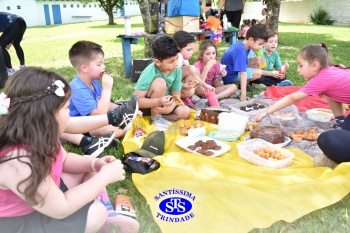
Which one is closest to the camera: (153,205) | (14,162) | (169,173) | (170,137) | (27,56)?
(14,162)

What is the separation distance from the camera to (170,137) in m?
2.95

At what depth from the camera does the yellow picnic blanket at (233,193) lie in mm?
1873

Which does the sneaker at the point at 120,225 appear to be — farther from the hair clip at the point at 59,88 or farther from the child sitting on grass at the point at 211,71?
the child sitting on grass at the point at 211,71

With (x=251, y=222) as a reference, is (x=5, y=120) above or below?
above

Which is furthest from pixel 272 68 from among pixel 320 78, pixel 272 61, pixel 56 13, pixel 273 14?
pixel 56 13

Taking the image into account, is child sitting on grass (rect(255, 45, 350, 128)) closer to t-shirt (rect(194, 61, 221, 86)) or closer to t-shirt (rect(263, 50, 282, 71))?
t-shirt (rect(194, 61, 221, 86))

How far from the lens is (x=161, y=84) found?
10.8 ft

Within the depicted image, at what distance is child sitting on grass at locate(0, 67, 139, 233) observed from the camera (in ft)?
4.30

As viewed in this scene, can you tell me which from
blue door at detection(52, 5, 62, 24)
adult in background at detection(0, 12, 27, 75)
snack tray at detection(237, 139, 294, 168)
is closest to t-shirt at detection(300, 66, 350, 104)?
snack tray at detection(237, 139, 294, 168)

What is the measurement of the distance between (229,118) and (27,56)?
7.45m

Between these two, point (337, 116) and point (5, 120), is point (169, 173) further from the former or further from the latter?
point (337, 116)

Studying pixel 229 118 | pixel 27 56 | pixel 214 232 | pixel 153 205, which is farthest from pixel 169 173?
pixel 27 56

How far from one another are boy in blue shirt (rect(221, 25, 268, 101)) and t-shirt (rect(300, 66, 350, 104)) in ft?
4.11

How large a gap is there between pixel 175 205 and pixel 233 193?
35 cm
